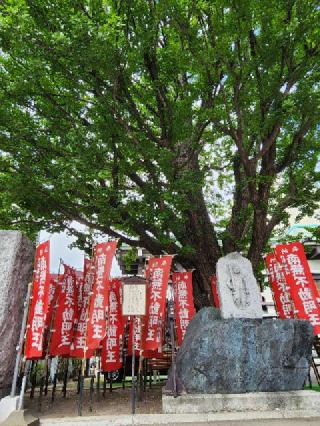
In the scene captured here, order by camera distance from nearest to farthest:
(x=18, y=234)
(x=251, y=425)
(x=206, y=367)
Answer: (x=251, y=425) < (x=206, y=367) < (x=18, y=234)

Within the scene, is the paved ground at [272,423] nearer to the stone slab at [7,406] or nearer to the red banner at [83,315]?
the stone slab at [7,406]

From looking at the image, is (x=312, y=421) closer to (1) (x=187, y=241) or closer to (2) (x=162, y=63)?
(1) (x=187, y=241)

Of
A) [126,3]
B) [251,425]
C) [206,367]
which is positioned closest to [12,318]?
[206,367]

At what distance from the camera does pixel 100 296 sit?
7.15 metres

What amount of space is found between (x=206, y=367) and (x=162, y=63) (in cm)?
809

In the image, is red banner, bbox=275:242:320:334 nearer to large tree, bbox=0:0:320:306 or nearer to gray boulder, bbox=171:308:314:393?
A: large tree, bbox=0:0:320:306

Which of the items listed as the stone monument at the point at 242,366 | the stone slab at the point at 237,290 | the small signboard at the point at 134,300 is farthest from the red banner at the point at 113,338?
the stone slab at the point at 237,290

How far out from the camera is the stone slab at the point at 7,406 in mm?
5723

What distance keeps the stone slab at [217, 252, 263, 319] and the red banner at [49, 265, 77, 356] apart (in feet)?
13.2

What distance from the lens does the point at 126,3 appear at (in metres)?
7.97

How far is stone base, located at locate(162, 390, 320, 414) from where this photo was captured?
596 centimetres

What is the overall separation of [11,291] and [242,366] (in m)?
5.35

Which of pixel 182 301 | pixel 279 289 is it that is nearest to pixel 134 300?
pixel 182 301

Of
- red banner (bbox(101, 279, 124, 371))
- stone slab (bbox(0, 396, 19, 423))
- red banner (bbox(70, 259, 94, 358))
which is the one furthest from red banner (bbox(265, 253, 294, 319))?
stone slab (bbox(0, 396, 19, 423))
